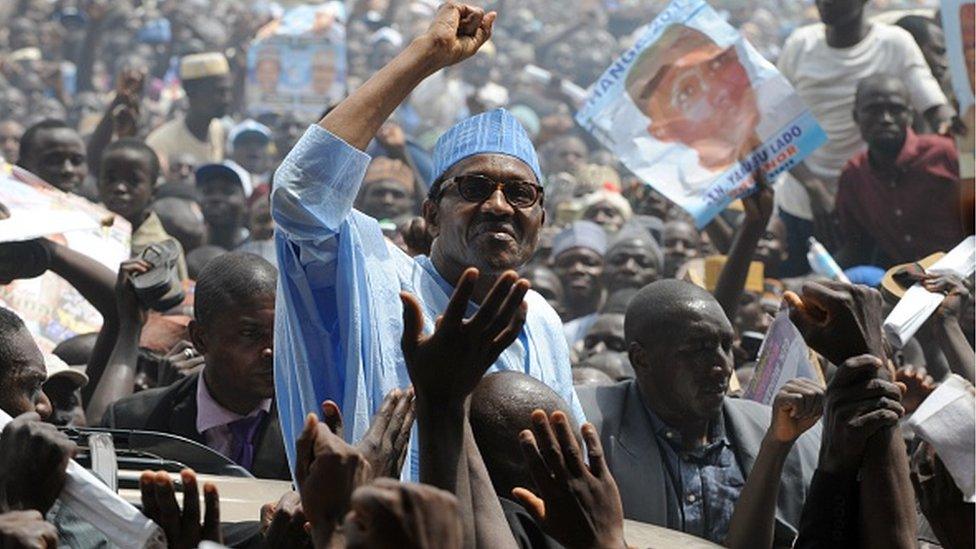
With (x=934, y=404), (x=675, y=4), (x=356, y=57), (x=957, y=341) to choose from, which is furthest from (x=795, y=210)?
(x=356, y=57)

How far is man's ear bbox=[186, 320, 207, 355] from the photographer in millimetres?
5949

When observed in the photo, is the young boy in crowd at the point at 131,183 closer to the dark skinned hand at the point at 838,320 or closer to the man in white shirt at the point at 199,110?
the man in white shirt at the point at 199,110

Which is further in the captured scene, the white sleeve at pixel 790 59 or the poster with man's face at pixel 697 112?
the white sleeve at pixel 790 59

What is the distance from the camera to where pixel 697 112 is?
8133 mm

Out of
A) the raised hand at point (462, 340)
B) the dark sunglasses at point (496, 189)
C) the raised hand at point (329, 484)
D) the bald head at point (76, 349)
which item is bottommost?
the bald head at point (76, 349)

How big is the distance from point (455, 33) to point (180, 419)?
1651mm

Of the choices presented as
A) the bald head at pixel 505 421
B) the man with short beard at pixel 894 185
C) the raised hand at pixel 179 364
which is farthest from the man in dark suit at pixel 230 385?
the man with short beard at pixel 894 185

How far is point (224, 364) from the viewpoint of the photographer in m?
5.85

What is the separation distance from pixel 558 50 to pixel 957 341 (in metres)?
15.2

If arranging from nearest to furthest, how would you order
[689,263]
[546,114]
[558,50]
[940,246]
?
1. [940,246]
2. [689,263]
3. [546,114]
4. [558,50]

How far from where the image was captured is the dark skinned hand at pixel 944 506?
3789 mm

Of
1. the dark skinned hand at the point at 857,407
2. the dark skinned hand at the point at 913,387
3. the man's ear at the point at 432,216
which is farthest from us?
the dark skinned hand at the point at 913,387

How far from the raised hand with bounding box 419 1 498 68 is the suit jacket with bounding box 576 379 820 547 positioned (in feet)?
4.46

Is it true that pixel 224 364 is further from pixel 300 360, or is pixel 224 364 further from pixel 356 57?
pixel 356 57
